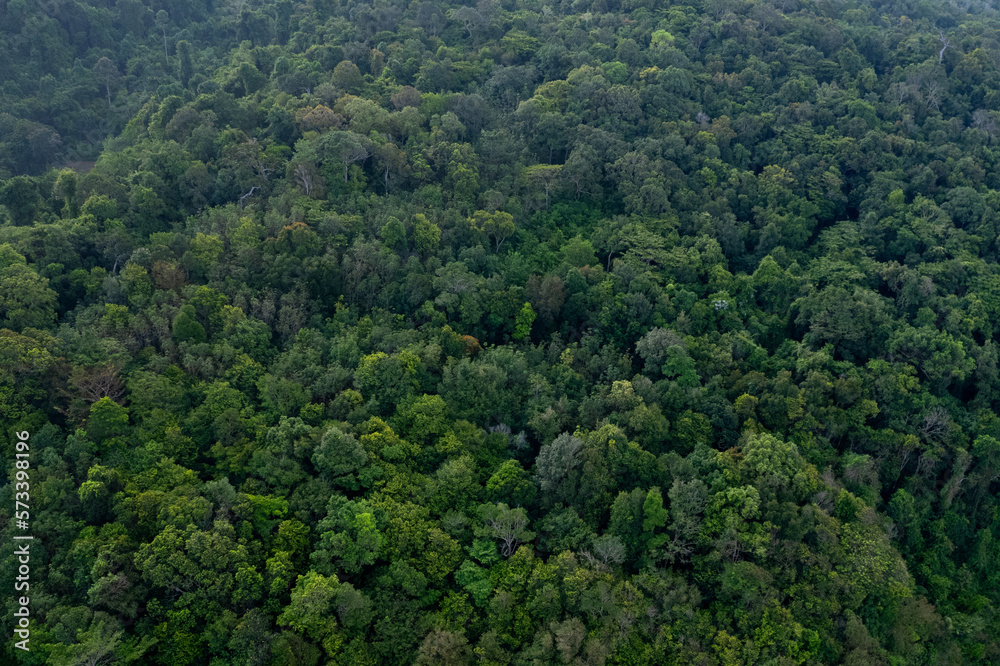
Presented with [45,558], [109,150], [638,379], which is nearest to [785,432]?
[638,379]

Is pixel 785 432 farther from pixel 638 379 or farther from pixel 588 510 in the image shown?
pixel 588 510

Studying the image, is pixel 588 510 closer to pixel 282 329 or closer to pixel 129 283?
pixel 282 329

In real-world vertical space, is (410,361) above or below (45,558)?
above

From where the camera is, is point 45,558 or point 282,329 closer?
point 45,558

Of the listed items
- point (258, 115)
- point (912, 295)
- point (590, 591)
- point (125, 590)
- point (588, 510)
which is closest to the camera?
point (125, 590)

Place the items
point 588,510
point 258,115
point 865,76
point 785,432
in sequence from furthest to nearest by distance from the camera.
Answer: point 865,76
point 258,115
point 785,432
point 588,510

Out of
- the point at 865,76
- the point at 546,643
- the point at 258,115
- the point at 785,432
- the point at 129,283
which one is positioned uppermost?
the point at 865,76
